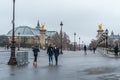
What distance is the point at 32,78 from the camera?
1906cm

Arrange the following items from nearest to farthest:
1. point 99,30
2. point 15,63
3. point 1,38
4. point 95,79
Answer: point 95,79, point 15,63, point 99,30, point 1,38

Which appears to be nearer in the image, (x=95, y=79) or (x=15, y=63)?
(x=95, y=79)

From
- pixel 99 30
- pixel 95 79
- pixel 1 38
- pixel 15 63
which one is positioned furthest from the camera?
pixel 1 38

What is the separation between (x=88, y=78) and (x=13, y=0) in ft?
47.8

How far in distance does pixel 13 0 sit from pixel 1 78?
44.4 feet

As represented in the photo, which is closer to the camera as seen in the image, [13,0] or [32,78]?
[32,78]

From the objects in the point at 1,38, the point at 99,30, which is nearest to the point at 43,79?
the point at 99,30

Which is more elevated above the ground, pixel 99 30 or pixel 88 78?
pixel 99 30

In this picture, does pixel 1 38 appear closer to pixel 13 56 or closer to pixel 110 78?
pixel 13 56

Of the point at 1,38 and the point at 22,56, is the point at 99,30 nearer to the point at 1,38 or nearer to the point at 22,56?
the point at 1,38

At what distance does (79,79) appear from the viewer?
1858cm

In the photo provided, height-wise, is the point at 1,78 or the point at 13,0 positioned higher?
the point at 13,0

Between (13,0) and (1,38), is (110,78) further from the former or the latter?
(1,38)

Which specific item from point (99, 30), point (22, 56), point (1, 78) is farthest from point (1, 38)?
point (1, 78)
